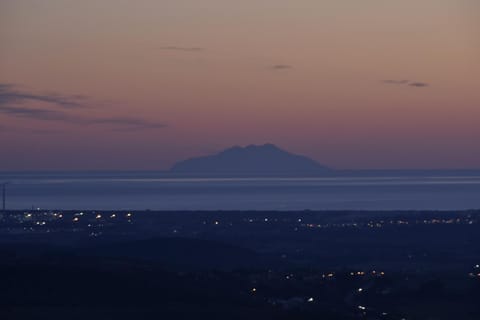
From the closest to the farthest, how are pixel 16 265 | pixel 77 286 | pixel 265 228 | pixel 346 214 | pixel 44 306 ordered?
pixel 44 306, pixel 77 286, pixel 16 265, pixel 265 228, pixel 346 214

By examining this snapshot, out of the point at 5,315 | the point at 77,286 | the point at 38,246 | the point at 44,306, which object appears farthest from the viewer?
the point at 38,246

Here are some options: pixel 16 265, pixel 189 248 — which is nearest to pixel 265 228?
pixel 189 248

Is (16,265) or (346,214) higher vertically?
(346,214)

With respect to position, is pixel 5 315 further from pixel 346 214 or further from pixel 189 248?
pixel 346 214

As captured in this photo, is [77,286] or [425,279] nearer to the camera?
[77,286]

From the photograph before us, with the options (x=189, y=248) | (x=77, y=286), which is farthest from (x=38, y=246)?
(x=77, y=286)

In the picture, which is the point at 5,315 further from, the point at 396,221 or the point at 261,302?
the point at 396,221
